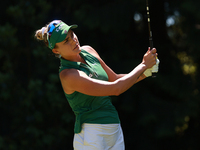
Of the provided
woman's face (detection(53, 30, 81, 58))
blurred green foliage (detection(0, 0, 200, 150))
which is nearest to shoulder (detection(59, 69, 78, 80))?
woman's face (detection(53, 30, 81, 58))

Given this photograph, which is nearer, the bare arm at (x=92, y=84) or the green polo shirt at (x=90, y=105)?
the bare arm at (x=92, y=84)

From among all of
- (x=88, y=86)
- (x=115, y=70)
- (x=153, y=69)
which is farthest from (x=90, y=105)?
(x=115, y=70)

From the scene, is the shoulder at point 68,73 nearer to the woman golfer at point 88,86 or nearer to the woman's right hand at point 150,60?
the woman golfer at point 88,86

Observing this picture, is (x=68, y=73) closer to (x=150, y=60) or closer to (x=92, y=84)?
(x=92, y=84)

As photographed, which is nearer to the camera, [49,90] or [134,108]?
[49,90]

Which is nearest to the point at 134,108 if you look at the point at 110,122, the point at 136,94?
the point at 136,94

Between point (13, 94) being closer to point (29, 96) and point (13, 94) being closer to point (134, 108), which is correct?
point (29, 96)

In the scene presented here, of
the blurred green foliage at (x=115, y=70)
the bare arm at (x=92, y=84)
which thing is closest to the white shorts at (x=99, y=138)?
the bare arm at (x=92, y=84)

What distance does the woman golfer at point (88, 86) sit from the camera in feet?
6.32

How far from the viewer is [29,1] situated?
4613 mm

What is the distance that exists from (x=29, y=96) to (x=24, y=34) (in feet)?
3.41

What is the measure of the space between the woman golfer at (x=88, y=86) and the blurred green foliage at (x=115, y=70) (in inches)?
97.2

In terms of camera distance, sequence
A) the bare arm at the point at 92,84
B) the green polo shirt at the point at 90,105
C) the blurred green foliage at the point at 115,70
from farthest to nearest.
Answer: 1. the blurred green foliage at the point at 115,70
2. the green polo shirt at the point at 90,105
3. the bare arm at the point at 92,84

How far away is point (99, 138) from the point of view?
1.99 metres
